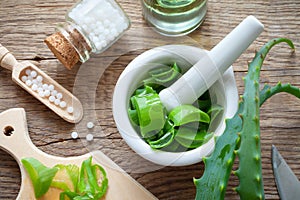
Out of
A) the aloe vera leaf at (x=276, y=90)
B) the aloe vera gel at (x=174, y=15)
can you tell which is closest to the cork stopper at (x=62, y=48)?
the aloe vera gel at (x=174, y=15)

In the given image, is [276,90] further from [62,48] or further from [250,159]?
[62,48]

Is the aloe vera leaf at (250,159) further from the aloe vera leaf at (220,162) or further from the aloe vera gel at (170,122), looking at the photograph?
the aloe vera gel at (170,122)

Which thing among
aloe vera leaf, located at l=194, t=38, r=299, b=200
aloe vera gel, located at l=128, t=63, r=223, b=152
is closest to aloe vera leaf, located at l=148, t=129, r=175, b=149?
aloe vera gel, located at l=128, t=63, r=223, b=152

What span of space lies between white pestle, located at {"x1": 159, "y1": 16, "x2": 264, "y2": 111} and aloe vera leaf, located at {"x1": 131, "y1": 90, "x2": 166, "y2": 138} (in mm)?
20

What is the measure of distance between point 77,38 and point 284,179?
60 cm

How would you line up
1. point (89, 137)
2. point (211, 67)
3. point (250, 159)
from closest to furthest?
point (250, 159), point (211, 67), point (89, 137)

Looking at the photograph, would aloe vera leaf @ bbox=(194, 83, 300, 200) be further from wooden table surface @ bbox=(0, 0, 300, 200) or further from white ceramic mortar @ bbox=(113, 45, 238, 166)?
wooden table surface @ bbox=(0, 0, 300, 200)

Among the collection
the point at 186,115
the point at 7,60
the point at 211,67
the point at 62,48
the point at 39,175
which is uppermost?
the point at 211,67

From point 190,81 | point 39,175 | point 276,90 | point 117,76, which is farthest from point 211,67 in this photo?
point 39,175

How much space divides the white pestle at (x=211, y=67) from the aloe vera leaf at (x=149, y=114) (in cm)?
2

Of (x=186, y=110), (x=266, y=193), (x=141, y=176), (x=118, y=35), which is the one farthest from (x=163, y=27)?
(x=266, y=193)

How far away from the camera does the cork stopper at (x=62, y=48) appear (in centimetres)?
126

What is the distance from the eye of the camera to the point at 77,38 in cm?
128

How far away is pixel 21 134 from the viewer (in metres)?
1.28
